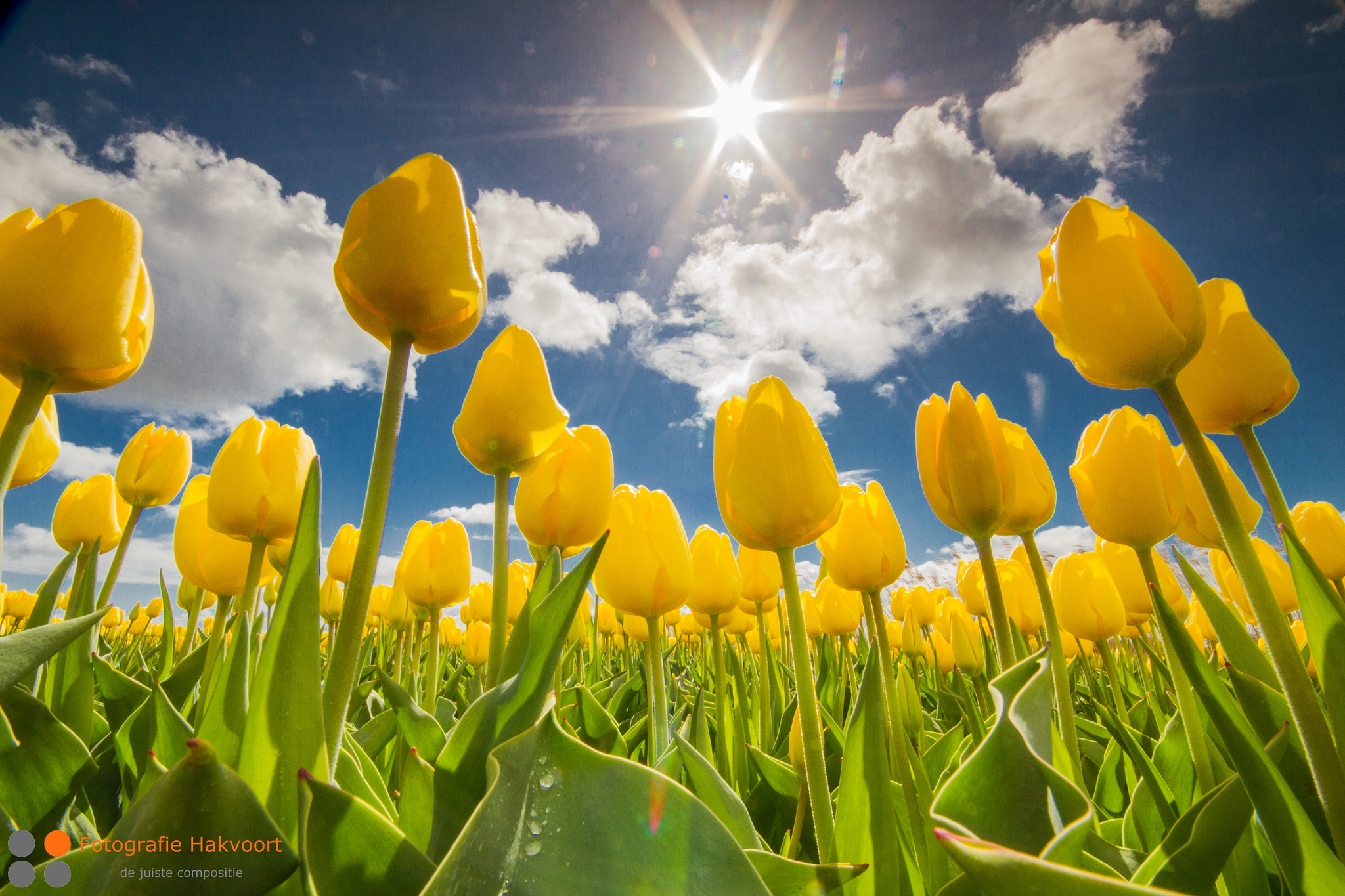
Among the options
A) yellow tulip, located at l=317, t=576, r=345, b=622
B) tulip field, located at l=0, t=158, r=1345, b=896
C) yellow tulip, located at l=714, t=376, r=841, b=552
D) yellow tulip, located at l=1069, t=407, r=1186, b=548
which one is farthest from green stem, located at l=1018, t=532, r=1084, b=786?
yellow tulip, located at l=317, t=576, r=345, b=622

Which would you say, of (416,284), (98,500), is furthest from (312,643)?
(98,500)

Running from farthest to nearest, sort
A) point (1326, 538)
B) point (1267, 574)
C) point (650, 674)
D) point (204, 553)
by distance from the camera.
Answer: point (1326, 538)
point (1267, 574)
point (204, 553)
point (650, 674)

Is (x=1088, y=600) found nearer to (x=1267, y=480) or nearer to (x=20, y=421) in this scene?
(x=1267, y=480)

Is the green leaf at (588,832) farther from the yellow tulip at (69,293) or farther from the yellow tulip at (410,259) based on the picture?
the yellow tulip at (69,293)

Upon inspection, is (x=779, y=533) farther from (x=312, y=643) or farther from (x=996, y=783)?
(x=312, y=643)

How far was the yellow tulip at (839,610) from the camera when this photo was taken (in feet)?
10.7

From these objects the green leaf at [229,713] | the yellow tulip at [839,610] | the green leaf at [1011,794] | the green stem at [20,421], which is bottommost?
the green leaf at [1011,794]

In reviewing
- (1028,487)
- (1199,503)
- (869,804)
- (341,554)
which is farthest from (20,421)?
(341,554)

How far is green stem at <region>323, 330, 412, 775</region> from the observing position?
73 centimetres

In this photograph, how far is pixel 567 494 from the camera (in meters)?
1.61

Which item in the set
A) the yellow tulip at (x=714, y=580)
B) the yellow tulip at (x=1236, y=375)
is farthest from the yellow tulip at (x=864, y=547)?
the yellow tulip at (x=1236, y=375)

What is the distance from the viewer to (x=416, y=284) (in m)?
0.92

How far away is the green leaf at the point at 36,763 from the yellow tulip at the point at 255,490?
50 cm

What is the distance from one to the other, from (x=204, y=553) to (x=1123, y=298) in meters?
2.35
